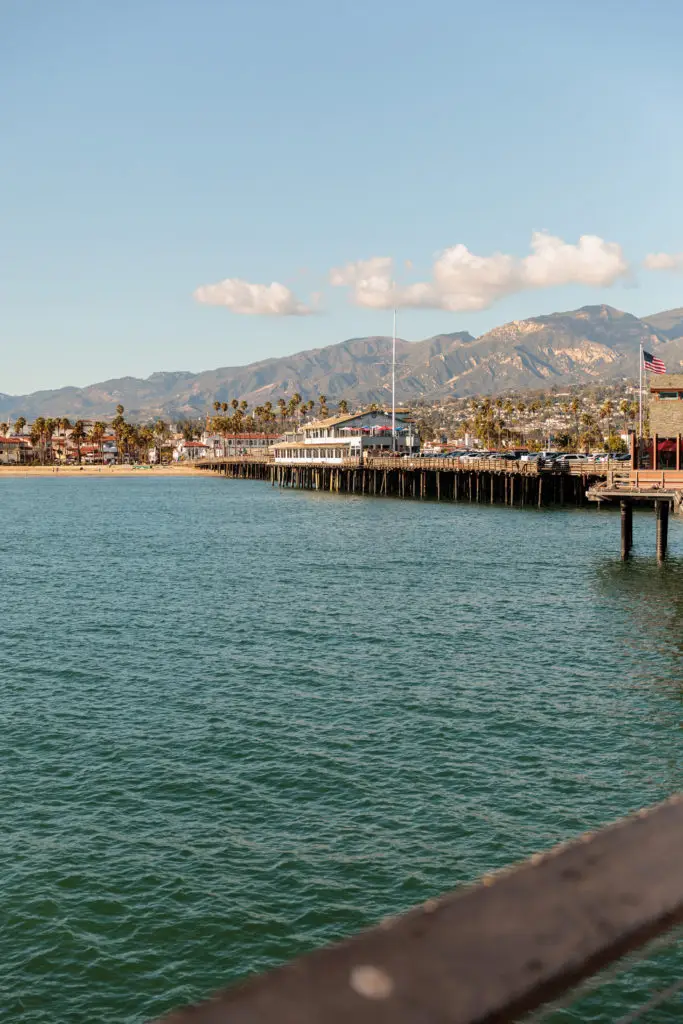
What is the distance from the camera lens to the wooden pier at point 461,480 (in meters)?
91.8

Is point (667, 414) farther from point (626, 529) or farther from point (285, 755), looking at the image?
point (285, 755)

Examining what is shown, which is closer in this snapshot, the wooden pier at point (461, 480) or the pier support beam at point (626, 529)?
the pier support beam at point (626, 529)

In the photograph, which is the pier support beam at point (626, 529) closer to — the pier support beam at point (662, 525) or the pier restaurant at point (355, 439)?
the pier support beam at point (662, 525)

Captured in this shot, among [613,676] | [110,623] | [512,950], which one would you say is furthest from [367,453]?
[512,950]

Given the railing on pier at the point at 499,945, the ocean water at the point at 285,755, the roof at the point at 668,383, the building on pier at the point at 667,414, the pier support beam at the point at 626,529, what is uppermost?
the roof at the point at 668,383

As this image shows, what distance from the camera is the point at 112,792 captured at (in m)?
18.9

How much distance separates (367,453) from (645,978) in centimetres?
11888

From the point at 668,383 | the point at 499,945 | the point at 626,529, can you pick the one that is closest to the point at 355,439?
the point at 668,383

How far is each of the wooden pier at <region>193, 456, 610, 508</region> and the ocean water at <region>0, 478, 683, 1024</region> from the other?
39.2m

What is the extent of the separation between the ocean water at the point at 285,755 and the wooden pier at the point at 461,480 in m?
39.2

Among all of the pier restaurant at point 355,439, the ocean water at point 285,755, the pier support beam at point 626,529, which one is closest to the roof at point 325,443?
the pier restaurant at point 355,439

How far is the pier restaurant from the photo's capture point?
138425 millimetres

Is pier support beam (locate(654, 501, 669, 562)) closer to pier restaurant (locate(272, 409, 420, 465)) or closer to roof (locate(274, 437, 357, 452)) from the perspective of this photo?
pier restaurant (locate(272, 409, 420, 465))

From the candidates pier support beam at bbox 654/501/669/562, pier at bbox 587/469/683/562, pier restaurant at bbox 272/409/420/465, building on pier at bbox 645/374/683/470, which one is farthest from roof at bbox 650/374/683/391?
pier restaurant at bbox 272/409/420/465
